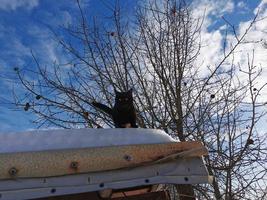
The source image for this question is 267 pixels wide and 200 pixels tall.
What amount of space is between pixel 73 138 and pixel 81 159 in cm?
17

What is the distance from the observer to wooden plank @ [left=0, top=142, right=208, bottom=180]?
2.03 m

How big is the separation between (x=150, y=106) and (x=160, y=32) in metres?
1.63

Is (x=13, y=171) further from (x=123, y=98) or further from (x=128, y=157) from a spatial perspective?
(x=123, y=98)

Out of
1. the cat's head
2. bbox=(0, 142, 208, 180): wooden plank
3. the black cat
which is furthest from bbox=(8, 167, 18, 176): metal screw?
the cat's head

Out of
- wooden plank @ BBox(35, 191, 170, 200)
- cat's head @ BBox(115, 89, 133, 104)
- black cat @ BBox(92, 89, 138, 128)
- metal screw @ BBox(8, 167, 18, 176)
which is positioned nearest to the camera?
metal screw @ BBox(8, 167, 18, 176)

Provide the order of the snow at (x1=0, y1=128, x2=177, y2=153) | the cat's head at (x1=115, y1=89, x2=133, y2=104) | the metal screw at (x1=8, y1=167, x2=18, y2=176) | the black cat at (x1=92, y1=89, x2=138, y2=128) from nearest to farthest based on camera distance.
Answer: the metal screw at (x1=8, y1=167, x2=18, y2=176) < the snow at (x1=0, y1=128, x2=177, y2=153) < the black cat at (x1=92, y1=89, x2=138, y2=128) < the cat's head at (x1=115, y1=89, x2=133, y2=104)

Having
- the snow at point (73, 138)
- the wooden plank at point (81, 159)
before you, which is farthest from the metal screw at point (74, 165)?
the snow at point (73, 138)

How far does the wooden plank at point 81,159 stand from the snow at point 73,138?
5 cm

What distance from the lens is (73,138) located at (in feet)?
7.32

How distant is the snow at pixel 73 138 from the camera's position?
7.02 ft

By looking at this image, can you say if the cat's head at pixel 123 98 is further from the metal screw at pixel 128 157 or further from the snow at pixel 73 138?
the metal screw at pixel 128 157

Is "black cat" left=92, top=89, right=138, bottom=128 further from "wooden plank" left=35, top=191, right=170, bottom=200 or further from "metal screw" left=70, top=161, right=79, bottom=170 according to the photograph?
"metal screw" left=70, top=161, right=79, bottom=170

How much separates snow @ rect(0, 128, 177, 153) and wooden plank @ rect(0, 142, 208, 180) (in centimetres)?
5

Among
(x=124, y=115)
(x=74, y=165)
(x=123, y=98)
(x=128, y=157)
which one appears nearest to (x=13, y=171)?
(x=74, y=165)
